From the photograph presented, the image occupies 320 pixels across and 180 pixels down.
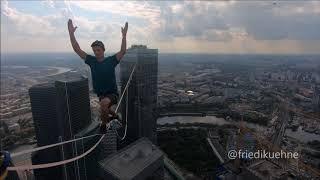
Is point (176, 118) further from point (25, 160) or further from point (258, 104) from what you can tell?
point (25, 160)

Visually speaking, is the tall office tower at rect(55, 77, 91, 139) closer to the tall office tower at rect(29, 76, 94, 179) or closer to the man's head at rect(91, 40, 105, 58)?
the tall office tower at rect(29, 76, 94, 179)

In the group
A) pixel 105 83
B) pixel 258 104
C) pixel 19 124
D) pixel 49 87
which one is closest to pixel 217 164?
pixel 49 87

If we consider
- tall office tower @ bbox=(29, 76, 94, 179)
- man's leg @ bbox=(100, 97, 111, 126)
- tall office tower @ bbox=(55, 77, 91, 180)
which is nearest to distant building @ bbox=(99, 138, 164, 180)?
tall office tower @ bbox=(29, 76, 94, 179)

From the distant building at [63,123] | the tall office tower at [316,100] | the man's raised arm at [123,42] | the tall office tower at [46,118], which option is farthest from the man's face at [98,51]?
the tall office tower at [316,100]

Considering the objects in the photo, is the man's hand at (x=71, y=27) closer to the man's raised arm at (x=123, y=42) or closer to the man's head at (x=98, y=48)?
the man's head at (x=98, y=48)

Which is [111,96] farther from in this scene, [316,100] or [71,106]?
[316,100]

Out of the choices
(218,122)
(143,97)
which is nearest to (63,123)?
(143,97)
